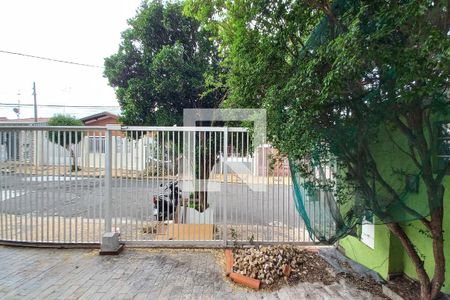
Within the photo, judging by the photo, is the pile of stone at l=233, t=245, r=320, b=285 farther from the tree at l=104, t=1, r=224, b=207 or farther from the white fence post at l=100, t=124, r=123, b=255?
the tree at l=104, t=1, r=224, b=207

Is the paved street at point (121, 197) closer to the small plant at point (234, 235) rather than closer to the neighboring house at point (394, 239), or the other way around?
the small plant at point (234, 235)

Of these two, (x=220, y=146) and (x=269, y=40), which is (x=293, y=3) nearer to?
(x=269, y=40)

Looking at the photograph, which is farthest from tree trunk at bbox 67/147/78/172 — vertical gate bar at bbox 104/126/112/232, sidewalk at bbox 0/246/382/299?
sidewalk at bbox 0/246/382/299

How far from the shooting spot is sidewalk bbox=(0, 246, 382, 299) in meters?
3.25

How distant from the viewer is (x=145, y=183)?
181 inches

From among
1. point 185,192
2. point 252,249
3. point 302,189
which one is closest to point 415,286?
point 302,189

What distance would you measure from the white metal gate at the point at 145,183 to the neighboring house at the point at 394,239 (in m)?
0.89

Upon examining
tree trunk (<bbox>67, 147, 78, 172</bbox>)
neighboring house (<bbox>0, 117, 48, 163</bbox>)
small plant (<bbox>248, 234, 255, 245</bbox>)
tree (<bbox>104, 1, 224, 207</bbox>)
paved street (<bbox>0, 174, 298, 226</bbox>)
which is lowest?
small plant (<bbox>248, 234, 255, 245</bbox>)

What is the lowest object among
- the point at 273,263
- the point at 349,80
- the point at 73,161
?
the point at 273,263

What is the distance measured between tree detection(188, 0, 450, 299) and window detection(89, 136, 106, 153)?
7.74 feet

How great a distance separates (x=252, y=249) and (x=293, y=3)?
3.11 meters

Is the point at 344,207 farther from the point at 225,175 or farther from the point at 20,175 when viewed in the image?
the point at 20,175

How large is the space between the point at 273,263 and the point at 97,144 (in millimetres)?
3003

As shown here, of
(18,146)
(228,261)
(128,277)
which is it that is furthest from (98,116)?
(228,261)
